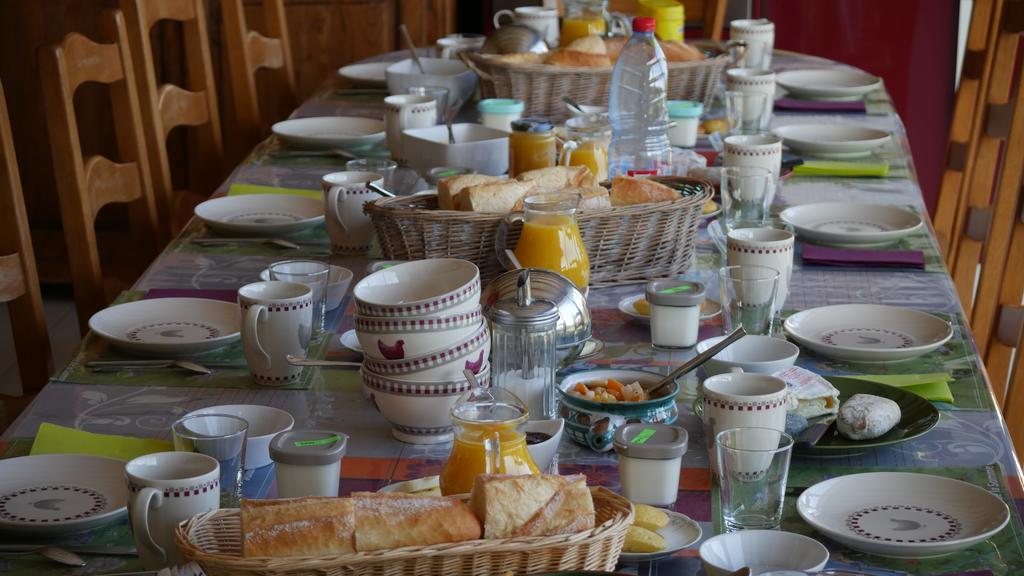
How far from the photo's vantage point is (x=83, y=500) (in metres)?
1.15

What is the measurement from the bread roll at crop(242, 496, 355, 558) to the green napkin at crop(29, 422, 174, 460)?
0.36 meters

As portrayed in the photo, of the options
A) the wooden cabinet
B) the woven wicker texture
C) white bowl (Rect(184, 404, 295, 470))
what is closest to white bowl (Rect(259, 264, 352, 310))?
white bowl (Rect(184, 404, 295, 470))

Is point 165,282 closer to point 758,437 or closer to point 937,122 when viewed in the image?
point 758,437

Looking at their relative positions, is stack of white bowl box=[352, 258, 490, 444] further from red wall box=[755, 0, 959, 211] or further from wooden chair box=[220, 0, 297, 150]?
red wall box=[755, 0, 959, 211]

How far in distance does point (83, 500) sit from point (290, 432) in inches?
8.0

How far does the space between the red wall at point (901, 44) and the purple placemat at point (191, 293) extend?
306 centimetres

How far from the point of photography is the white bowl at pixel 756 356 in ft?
4.40

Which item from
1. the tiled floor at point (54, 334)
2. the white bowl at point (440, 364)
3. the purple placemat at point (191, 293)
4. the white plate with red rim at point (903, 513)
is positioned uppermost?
the white bowl at point (440, 364)

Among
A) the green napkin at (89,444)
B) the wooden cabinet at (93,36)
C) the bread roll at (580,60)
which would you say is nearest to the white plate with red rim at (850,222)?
the bread roll at (580,60)

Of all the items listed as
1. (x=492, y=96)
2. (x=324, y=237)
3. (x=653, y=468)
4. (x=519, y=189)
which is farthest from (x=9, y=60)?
(x=653, y=468)

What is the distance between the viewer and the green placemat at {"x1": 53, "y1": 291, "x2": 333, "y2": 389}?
1.43 m

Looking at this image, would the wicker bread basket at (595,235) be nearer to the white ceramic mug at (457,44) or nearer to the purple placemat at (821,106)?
the purple placemat at (821,106)

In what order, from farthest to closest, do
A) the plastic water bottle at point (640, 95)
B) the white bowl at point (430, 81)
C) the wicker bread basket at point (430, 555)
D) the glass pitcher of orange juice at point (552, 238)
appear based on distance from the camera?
the white bowl at point (430, 81) < the plastic water bottle at point (640, 95) < the glass pitcher of orange juice at point (552, 238) < the wicker bread basket at point (430, 555)

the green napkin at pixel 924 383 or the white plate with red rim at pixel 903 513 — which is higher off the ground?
the white plate with red rim at pixel 903 513
